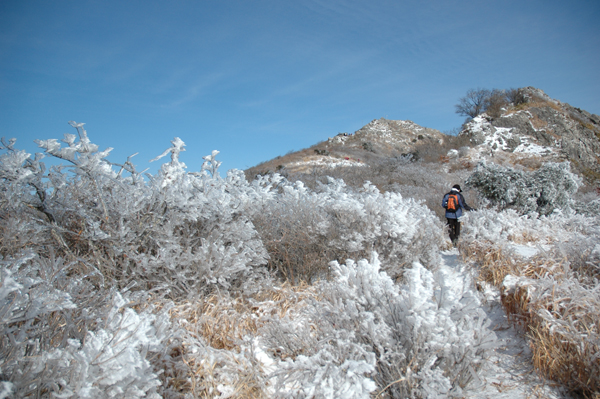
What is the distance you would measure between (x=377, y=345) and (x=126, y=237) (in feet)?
8.11

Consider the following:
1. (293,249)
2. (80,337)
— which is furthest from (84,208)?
(293,249)

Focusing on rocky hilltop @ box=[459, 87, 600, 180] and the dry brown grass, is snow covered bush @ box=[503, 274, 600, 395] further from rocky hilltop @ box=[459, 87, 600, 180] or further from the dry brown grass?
rocky hilltop @ box=[459, 87, 600, 180]

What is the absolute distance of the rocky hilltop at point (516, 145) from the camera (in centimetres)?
1928

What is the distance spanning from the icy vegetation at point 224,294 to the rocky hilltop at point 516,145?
41.8 ft

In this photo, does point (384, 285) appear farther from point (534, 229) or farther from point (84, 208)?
point (534, 229)

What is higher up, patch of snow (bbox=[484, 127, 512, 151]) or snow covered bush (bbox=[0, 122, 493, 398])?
patch of snow (bbox=[484, 127, 512, 151])

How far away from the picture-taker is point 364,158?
86.6ft

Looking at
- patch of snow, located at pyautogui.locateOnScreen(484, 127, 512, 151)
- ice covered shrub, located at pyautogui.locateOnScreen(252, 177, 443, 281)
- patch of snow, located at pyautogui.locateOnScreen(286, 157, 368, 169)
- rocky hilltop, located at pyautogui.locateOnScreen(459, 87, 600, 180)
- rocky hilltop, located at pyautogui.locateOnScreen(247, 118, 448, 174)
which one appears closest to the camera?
ice covered shrub, located at pyautogui.locateOnScreen(252, 177, 443, 281)

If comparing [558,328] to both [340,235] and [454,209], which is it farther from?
[454,209]

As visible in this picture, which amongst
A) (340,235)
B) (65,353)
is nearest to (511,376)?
(340,235)

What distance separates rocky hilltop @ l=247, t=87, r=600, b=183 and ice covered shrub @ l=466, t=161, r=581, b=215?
9.15m

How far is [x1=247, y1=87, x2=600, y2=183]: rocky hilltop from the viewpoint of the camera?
1928 cm

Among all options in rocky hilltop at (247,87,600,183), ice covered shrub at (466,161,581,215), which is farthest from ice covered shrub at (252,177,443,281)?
rocky hilltop at (247,87,600,183)

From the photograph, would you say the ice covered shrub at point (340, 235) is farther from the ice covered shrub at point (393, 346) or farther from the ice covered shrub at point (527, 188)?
the ice covered shrub at point (527, 188)
